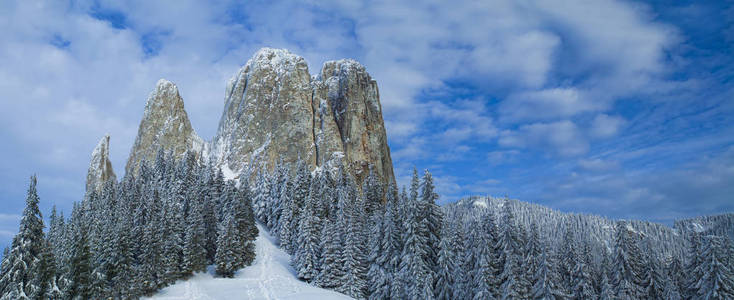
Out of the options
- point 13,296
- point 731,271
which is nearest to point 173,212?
point 13,296

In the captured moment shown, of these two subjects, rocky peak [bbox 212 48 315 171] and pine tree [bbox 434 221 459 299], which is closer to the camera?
pine tree [bbox 434 221 459 299]

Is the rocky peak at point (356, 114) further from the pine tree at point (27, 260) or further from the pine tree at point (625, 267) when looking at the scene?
the pine tree at point (27, 260)

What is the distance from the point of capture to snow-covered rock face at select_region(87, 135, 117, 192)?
12744cm

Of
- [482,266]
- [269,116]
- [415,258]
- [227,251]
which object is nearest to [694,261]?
[482,266]

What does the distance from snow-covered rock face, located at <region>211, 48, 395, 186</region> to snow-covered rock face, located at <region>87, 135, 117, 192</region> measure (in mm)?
33600

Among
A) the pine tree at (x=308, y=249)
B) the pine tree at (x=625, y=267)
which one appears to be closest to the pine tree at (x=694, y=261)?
the pine tree at (x=625, y=267)

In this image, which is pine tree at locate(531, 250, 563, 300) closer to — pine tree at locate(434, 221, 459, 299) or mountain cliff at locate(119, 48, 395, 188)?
pine tree at locate(434, 221, 459, 299)

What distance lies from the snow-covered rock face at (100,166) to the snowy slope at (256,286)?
79243 mm

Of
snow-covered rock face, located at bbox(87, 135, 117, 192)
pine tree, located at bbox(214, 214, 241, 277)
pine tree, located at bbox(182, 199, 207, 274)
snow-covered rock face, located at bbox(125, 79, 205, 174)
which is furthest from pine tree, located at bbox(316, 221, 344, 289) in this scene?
snow-covered rock face, located at bbox(87, 135, 117, 192)

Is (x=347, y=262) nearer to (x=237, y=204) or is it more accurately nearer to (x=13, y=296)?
(x=237, y=204)

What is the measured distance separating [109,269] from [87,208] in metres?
43.9

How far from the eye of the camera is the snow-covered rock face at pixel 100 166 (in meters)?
127

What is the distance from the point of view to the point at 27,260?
32438 millimetres

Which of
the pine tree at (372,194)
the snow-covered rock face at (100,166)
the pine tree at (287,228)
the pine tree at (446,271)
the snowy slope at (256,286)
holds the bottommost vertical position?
the snowy slope at (256,286)
